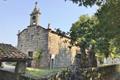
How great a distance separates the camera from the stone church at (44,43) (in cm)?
4491

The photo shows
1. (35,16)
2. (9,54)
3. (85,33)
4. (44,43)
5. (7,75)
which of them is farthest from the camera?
(35,16)

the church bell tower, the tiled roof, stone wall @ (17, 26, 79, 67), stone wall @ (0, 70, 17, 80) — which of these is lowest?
stone wall @ (0, 70, 17, 80)

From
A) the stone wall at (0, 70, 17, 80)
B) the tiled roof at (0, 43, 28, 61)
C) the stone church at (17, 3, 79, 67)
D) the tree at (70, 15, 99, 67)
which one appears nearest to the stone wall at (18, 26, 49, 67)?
the stone church at (17, 3, 79, 67)

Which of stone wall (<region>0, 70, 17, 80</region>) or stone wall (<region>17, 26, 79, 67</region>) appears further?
stone wall (<region>17, 26, 79, 67</region>)

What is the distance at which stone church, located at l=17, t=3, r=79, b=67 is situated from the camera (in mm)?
44906

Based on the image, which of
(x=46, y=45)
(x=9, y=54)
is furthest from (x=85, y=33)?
(x=9, y=54)

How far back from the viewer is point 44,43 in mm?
45312

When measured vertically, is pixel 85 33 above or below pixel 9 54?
above

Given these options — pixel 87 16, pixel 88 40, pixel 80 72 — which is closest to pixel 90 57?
pixel 88 40

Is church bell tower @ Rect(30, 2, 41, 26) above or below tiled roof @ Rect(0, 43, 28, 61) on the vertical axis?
above

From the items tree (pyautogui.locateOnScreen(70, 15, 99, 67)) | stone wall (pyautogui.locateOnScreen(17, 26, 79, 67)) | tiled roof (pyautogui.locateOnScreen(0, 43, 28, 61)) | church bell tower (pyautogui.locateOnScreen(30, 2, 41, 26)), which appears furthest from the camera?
church bell tower (pyautogui.locateOnScreen(30, 2, 41, 26))

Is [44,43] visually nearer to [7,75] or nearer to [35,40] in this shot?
[35,40]

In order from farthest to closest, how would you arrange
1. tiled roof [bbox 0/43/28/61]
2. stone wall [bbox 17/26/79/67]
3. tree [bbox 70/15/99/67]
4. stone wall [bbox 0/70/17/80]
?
stone wall [bbox 17/26/79/67]
tree [bbox 70/15/99/67]
stone wall [bbox 0/70/17/80]
tiled roof [bbox 0/43/28/61]

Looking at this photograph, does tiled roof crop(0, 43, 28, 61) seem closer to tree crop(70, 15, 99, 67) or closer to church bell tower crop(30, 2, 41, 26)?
tree crop(70, 15, 99, 67)
